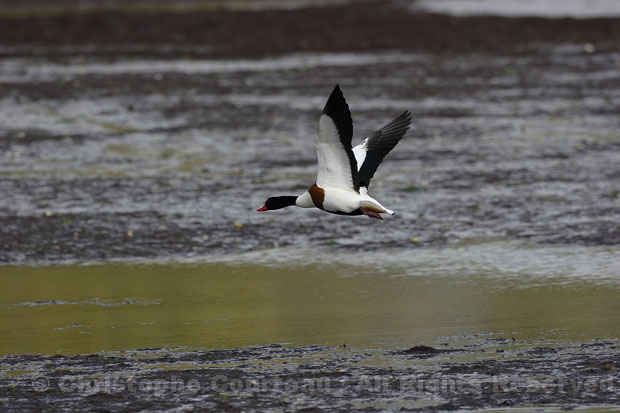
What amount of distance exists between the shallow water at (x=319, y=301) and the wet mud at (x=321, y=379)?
0.30 meters

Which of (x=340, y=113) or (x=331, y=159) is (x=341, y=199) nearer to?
(x=331, y=159)

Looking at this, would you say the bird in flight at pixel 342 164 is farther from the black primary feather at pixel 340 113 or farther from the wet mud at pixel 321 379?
the wet mud at pixel 321 379

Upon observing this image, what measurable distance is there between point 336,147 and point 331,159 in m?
0.15

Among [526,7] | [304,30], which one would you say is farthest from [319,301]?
[526,7]

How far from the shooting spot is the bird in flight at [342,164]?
7.39 meters

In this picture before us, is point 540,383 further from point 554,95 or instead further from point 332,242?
point 554,95

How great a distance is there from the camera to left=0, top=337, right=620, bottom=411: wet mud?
6.14 metres

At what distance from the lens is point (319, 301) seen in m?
8.64

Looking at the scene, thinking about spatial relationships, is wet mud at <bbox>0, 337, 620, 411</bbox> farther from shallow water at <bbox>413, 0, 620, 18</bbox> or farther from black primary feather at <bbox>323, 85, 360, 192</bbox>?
shallow water at <bbox>413, 0, 620, 18</bbox>

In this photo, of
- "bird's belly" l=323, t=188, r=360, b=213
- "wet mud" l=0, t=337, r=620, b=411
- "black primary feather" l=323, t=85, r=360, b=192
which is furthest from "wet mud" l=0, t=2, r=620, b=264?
→ "wet mud" l=0, t=337, r=620, b=411

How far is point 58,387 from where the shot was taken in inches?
258

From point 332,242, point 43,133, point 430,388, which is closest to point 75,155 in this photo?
point 43,133

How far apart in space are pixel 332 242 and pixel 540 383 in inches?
169

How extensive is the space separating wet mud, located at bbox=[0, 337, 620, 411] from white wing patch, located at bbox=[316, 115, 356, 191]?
4.08ft
